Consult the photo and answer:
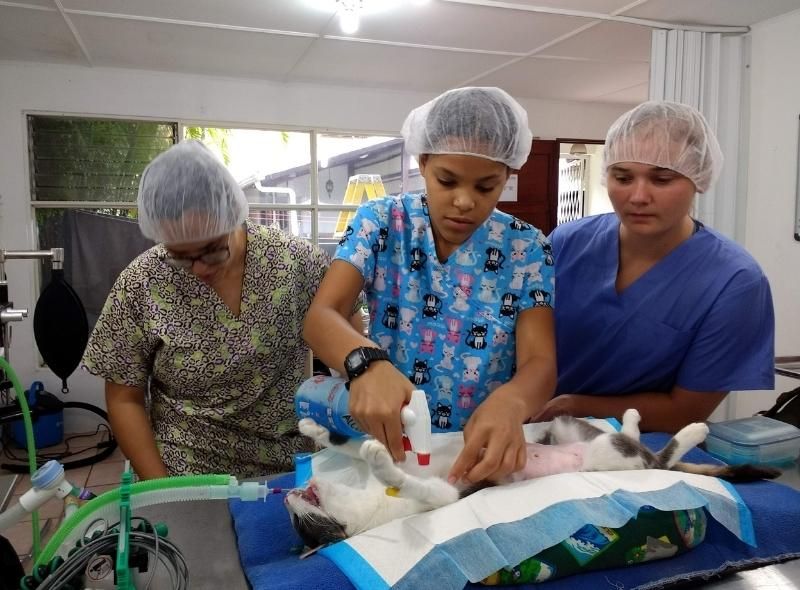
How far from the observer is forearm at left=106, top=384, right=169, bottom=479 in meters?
1.36

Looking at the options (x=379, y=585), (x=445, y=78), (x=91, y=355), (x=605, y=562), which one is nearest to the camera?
(x=379, y=585)

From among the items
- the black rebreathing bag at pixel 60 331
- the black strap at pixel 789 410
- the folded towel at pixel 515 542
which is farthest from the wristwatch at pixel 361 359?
the black strap at pixel 789 410

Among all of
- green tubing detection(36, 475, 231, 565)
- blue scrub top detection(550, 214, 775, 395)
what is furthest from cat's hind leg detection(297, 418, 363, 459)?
blue scrub top detection(550, 214, 775, 395)

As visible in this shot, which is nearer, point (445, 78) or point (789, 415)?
point (789, 415)

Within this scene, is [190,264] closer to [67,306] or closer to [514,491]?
[67,306]

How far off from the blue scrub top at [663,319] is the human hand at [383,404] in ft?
2.51

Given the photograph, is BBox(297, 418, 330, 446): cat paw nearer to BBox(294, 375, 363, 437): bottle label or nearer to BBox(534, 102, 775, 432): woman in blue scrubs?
BBox(294, 375, 363, 437): bottle label

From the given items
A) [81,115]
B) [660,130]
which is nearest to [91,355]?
[660,130]

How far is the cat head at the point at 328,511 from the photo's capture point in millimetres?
895

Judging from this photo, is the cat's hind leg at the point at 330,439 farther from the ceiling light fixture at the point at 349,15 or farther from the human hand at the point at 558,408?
the ceiling light fixture at the point at 349,15

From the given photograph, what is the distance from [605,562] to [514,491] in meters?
0.16

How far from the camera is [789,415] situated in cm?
160

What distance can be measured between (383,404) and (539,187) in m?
4.67

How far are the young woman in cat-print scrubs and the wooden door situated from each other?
401cm
